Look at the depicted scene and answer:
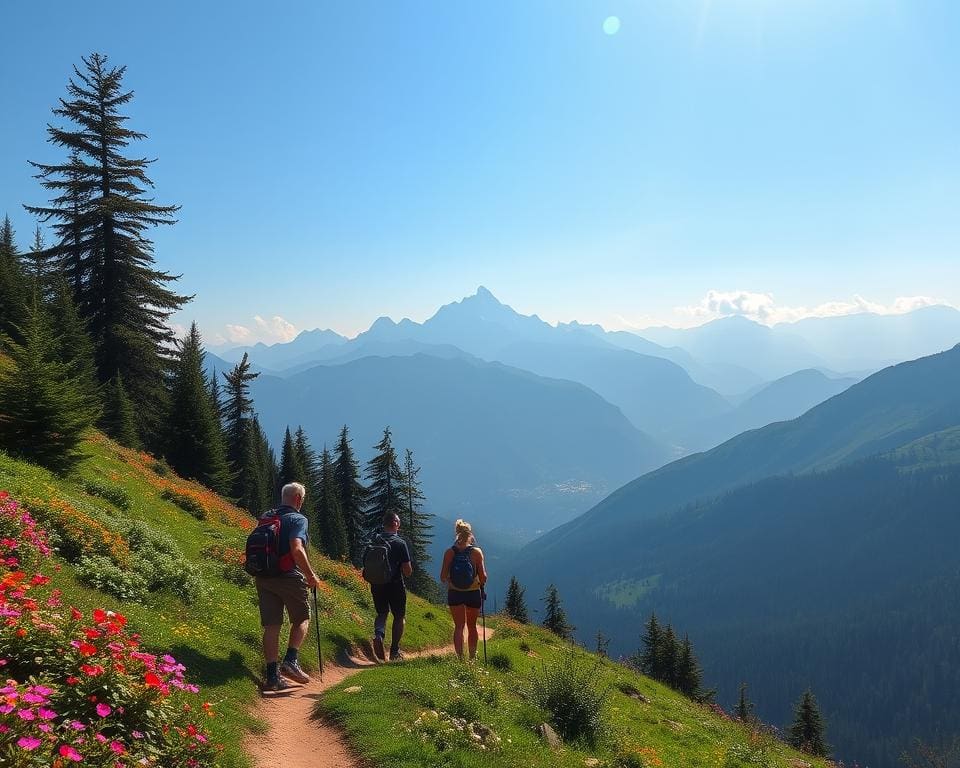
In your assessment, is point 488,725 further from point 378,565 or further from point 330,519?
point 330,519

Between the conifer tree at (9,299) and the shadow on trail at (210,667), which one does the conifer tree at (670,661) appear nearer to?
the shadow on trail at (210,667)

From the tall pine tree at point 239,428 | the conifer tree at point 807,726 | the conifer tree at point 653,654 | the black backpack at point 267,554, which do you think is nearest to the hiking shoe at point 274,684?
the black backpack at point 267,554

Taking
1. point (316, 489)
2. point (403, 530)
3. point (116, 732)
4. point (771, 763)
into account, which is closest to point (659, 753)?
point (771, 763)

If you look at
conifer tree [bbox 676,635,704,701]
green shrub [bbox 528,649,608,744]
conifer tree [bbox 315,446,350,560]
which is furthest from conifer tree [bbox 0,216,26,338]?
conifer tree [bbox 676,635,704,701]

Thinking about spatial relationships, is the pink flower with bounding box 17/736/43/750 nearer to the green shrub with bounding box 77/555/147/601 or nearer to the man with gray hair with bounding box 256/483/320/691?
the man with gray hair with bounding box 256/483/320/691

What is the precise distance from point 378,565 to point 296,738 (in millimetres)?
4181

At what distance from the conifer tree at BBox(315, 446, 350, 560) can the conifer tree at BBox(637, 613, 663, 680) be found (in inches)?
1191

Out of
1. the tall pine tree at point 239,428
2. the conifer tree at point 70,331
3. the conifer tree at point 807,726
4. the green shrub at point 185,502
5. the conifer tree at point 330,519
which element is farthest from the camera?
the conifer tree at point 330,519

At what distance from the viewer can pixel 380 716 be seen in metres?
8.44

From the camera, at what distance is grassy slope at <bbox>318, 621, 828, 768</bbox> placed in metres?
7.62

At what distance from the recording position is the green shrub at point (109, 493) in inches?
624

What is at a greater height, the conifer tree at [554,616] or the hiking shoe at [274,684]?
the hiking shoe at [274,684]

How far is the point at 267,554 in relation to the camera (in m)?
9.35

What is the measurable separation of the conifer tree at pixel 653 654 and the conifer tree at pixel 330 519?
30261mm
